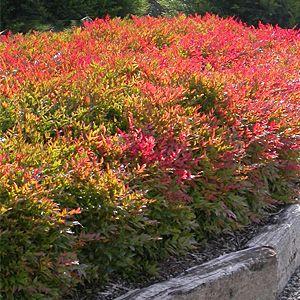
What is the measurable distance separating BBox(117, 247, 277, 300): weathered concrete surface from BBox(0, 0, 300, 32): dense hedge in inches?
223

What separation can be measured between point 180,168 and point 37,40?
9.41 ft

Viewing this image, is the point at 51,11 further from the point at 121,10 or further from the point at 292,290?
the point at 292,290

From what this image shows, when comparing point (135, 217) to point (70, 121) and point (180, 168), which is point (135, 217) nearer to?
point (180, 168)

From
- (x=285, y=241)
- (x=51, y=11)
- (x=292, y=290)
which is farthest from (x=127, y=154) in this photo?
(x=51, y=11)

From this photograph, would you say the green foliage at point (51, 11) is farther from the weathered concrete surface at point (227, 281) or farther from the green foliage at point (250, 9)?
the weathered concrete surface at point (227, 281)

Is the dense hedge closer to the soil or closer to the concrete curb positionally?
the soil

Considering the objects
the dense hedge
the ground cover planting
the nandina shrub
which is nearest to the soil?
the ground cover planting

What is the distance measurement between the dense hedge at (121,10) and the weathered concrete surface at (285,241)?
5.19 meters

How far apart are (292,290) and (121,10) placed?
685 centimetres

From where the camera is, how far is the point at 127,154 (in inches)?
153

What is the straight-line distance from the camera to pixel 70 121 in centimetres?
411

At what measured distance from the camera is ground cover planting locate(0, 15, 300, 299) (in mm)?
3146

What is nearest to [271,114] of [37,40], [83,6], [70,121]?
[70,121]

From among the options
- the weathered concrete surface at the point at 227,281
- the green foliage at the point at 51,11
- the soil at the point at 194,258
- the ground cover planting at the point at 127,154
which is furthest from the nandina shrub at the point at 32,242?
the green foliage at the point at 51,11
